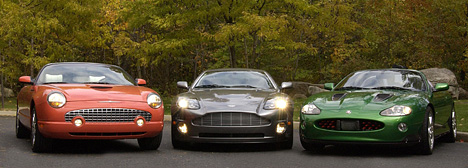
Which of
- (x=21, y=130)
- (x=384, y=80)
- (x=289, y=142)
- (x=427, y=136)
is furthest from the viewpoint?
(x=21, y=130)

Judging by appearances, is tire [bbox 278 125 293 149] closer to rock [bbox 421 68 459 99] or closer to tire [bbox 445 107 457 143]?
tire [bbox 445 107 457 143]

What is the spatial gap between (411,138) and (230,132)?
2622 mm

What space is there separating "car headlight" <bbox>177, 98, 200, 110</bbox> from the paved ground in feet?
2.32

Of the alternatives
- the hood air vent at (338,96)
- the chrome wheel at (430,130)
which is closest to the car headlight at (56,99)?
the hood air vent at (338,96)

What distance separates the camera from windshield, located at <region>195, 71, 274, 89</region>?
11.1 meters

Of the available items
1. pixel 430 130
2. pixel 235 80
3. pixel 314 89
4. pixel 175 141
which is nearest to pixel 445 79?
pixel 314 89

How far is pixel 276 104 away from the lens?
→ 9.82m

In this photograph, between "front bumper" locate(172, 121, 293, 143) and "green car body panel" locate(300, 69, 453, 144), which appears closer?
"green car body panel" locate(300, 69, 453, 144)

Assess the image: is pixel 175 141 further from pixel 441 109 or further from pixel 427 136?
pixel 441 109

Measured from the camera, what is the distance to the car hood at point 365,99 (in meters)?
9.12

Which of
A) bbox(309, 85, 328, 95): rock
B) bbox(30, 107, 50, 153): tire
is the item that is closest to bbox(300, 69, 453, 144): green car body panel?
bbox(30, 107, 50, 153): tire

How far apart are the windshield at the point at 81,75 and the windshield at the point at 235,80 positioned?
54.4 inches

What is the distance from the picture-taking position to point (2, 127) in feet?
47.0

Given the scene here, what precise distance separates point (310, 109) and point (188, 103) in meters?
1.91
